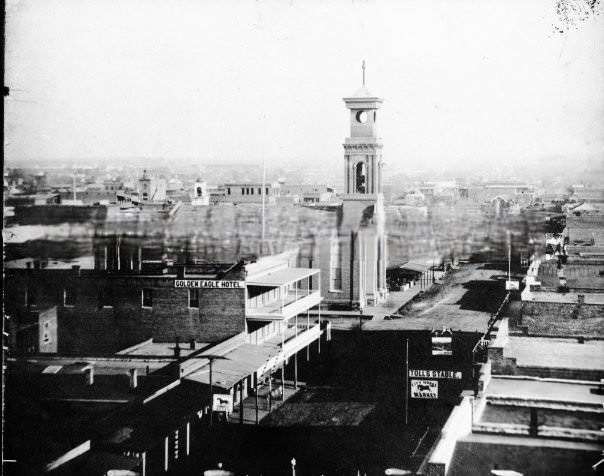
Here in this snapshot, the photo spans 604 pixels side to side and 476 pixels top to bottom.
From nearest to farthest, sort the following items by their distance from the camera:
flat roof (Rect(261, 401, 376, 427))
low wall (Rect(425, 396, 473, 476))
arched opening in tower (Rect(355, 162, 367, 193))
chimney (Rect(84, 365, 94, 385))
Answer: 1. low wall (Rect(425, 396, 473, 476))
2. chimney (Rect(84, 365, 94, 385))
3. flat roof (Rect(261, 401, 376, 427))
4. arched opening in tower (Rect(355, 162, 367, 193))

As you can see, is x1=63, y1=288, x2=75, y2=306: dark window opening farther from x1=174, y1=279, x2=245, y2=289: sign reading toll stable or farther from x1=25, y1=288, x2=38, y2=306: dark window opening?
x1=174, y1=279, x2=245, y2=289: sign reading toll stable

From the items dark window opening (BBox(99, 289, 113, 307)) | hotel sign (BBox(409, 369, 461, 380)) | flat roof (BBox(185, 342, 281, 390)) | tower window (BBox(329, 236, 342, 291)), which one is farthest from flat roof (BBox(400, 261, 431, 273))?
dark window opening (BBox(99, 289, 113, 307))

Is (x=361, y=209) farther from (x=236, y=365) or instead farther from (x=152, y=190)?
(x=152, y=190)

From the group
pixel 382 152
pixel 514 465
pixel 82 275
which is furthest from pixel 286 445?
pixel 82 275

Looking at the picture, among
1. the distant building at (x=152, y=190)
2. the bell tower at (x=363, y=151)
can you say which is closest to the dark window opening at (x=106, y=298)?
the distant building at (x=152, y=190)

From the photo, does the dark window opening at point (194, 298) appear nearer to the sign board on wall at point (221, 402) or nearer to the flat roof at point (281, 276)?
the flat roof at point (281, 276)
